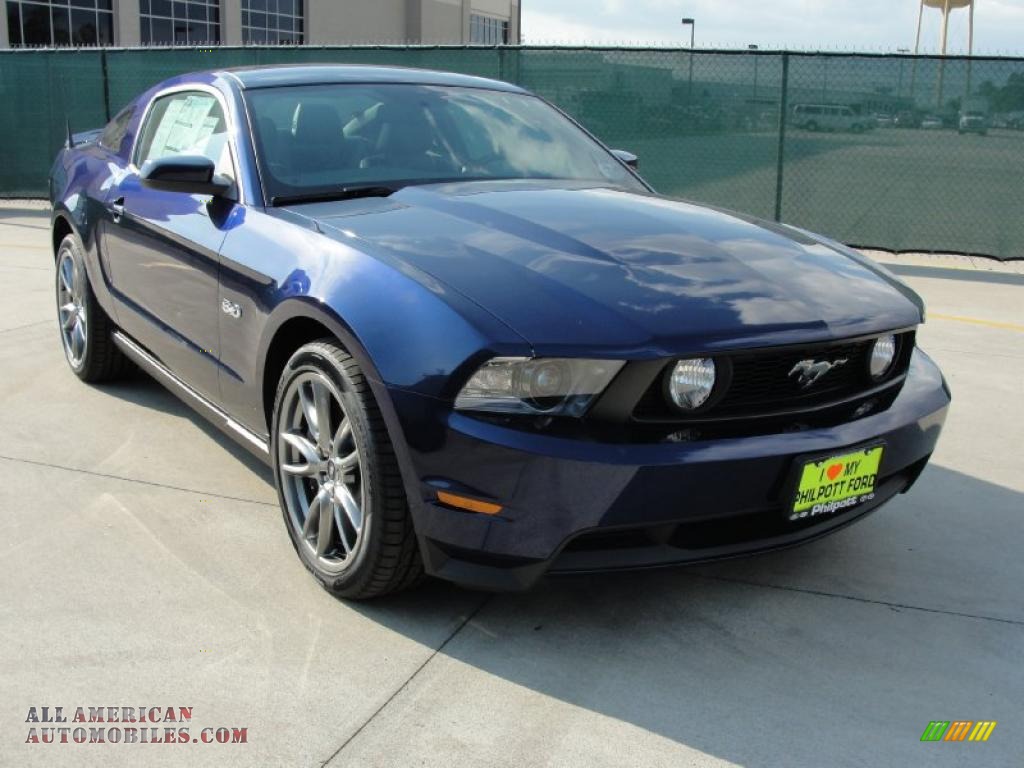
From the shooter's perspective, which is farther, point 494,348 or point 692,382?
point 692,382

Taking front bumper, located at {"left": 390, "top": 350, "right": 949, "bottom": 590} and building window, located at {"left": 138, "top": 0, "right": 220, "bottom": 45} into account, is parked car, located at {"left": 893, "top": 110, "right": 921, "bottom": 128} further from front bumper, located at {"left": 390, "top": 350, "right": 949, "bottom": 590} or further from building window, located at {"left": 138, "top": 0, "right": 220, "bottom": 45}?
building window, located at {"left": 138, "top": 0, "right": 220, "bottom": 45}

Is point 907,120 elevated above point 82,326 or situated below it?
above

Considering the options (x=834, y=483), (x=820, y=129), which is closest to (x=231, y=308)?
(x=834, y=483)

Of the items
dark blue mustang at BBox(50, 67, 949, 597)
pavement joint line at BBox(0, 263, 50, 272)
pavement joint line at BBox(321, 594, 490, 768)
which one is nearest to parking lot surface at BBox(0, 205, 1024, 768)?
pavement joint line at BBox(321, 594, 490, 768)

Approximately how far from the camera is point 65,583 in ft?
11.0

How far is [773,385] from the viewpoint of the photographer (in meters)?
2.96

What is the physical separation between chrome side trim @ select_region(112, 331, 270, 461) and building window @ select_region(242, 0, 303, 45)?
25.7 metres

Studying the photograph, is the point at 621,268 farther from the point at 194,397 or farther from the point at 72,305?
the point at 72,305

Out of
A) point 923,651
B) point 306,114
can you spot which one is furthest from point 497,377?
point 306,114

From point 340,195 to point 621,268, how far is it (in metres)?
1.15

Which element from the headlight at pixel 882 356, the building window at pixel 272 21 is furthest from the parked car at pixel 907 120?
the building window at pixel 272 21

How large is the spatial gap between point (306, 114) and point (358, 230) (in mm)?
947

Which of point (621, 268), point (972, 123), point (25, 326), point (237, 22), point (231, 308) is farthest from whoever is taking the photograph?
point (237, 22)

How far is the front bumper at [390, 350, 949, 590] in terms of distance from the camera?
267cm
